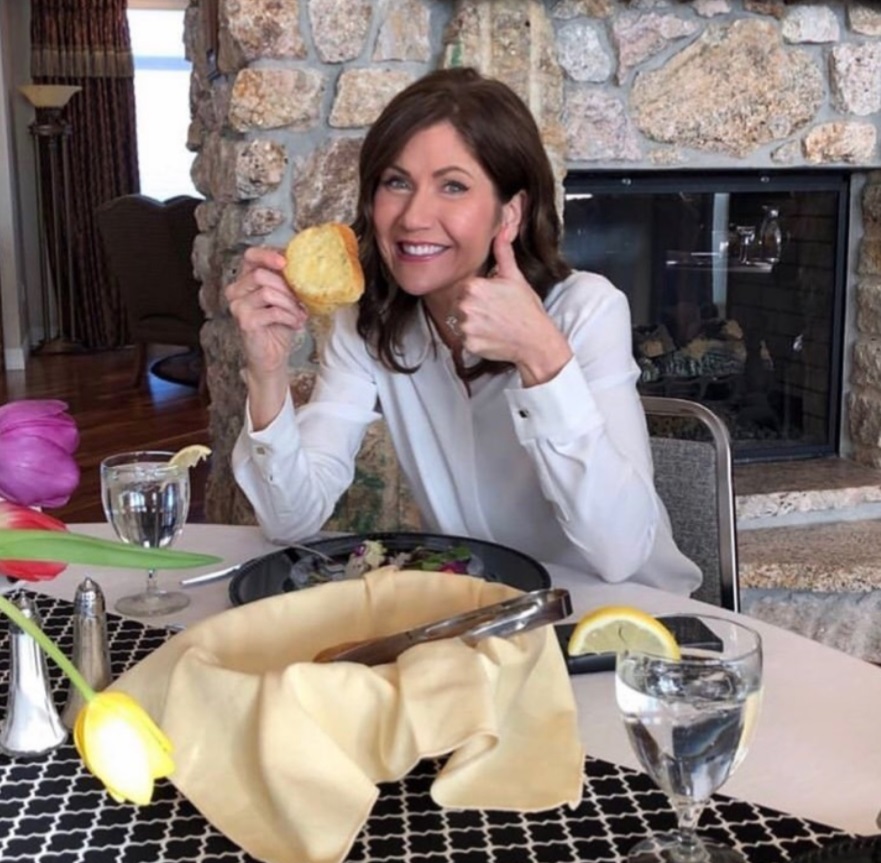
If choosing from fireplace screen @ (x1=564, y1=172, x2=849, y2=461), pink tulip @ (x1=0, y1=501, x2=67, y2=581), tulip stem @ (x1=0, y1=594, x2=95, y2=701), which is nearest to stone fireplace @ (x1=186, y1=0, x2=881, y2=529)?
fireplace screen @ (x1=564, y1=172, x2=849, y2=461)

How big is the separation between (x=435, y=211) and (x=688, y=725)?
0.96 metres

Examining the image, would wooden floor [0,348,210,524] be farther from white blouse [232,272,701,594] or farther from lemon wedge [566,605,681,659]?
lemon wedge [566,605,681,659]

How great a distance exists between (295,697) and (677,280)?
8.00 ft

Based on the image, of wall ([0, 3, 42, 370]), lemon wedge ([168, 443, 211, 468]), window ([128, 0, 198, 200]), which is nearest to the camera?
lemon wedge ([168, 443, 211, 468])

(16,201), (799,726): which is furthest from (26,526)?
(16,201)

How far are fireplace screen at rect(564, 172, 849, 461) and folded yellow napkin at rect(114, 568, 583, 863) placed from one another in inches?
85.4

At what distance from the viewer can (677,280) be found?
118 inches

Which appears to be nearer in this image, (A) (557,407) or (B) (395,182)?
(A) (557,407)

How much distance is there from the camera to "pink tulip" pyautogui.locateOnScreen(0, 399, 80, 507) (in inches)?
27.4

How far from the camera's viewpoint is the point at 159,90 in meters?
7.32

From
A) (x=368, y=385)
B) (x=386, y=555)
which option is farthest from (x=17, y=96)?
(x=386, y=555)

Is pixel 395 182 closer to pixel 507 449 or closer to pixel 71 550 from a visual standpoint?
pixel 507 449

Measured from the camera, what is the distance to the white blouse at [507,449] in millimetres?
1252

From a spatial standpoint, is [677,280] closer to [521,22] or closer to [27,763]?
[521,22]
